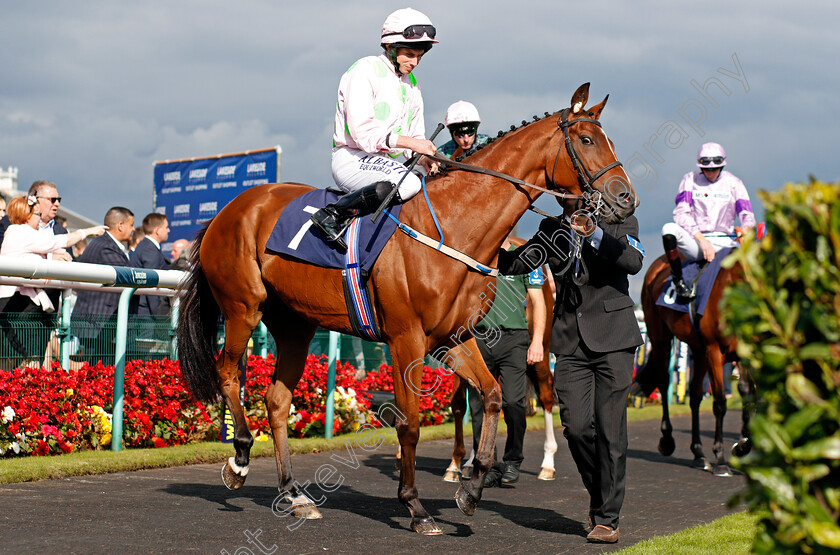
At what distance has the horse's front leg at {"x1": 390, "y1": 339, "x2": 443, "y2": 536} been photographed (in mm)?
4930

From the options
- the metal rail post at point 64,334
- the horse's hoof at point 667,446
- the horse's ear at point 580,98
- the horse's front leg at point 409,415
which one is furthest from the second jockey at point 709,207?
the metal rail post at point 64,334

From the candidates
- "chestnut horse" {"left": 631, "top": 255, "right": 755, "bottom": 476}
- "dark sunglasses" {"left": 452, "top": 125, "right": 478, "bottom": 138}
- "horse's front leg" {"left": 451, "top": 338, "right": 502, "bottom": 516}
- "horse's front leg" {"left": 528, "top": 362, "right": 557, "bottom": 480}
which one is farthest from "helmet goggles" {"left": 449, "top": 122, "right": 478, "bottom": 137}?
"chestnut horse" {"left": 631, "top": 255, "right": 755, "bottom": 476}

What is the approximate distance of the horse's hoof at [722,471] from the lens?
7887 mm

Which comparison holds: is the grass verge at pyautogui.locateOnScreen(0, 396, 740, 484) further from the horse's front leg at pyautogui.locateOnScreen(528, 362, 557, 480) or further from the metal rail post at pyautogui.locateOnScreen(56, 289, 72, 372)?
the horse's front leg at pyautogui.locateOnScreen(528, 362, 557, 480)

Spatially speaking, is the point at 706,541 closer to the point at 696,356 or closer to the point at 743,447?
the point at 743,447

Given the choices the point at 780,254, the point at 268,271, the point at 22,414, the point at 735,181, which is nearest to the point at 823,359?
the point at 780,254

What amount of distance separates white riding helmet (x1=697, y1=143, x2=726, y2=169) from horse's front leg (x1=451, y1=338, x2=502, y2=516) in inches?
188

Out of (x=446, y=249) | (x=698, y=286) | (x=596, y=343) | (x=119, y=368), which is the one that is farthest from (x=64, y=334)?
(x=698, y=286)

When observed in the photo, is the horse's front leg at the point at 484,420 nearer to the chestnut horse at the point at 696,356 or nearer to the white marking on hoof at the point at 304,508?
the white marking on hoof at the point at 304,508

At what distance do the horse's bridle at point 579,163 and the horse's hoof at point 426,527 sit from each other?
202cm

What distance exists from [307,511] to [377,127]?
229cm

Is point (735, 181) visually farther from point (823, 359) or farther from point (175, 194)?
point (175, 194)

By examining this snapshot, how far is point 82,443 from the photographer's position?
691 centimetres

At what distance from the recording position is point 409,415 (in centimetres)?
506
